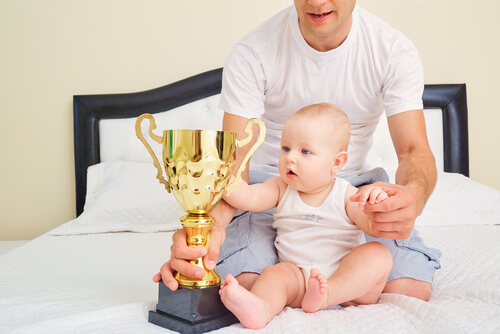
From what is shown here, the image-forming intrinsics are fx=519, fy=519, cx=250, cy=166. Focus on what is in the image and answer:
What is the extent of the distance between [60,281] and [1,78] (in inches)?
65.9

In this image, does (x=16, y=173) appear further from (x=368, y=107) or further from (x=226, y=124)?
(x=368, y=107)

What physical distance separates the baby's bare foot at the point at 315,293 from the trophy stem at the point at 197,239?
0.56 ft

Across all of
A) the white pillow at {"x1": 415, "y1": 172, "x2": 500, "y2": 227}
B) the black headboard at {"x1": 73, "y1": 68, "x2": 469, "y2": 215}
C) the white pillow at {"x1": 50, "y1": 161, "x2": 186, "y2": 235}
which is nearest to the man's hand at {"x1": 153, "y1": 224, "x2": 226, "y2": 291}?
the white pillow at {"x1": 50, "y1": 161, "x2": 186, "y2": 235}

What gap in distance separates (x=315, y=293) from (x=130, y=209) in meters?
1.31

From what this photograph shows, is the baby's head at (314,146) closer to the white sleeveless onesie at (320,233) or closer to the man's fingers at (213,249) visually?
the white sleeveless onesie at (320,233)

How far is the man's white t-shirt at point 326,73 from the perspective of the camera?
1.38 metres

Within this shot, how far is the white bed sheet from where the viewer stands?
2.91ft

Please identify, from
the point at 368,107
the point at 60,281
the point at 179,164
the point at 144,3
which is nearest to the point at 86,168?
the point at 144,3

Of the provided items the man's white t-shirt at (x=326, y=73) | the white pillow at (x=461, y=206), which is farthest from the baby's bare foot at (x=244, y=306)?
the white pillow at (x=461, y=206)

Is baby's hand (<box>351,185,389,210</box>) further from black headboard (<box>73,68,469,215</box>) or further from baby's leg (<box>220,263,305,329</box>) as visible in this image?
black headboard (<box>73,68,469,215</box>)

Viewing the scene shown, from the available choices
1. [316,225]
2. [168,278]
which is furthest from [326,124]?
[168,278]

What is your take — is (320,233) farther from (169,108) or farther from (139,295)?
(169,108)

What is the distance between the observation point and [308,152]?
1.10 metres

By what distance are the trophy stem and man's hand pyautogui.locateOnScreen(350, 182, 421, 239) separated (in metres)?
0.28
